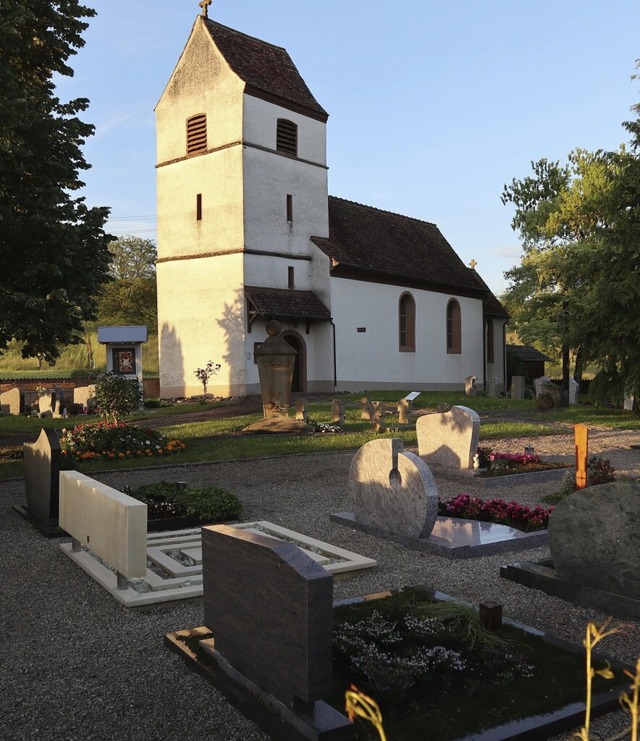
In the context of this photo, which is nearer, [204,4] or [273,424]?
[273,424]

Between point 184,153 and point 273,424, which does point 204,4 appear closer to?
point 184,153

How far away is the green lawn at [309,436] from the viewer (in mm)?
15188

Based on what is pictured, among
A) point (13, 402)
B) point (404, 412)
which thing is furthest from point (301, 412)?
point (13, 402)

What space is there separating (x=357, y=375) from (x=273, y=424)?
603 inches

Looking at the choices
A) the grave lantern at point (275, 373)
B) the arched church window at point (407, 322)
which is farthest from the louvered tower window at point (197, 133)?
the grave lantern at point (275, 373)

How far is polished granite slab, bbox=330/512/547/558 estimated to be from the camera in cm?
742

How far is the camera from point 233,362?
3053cm

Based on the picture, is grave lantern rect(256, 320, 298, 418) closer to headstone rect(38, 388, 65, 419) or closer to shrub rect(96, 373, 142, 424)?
shrub rect(96, 373, 142, 424)

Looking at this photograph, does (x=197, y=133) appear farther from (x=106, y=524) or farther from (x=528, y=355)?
(x=106, y=524)

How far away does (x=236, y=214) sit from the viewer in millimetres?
30703

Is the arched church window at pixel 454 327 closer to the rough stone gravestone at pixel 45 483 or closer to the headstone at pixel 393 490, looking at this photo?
the headstone at pixel 393 490

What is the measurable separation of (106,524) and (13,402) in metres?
26.0

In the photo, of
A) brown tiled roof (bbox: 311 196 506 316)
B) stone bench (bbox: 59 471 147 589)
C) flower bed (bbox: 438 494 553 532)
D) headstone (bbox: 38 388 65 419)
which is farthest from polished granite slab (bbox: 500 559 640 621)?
brown tiled roof (bbox: 311 196 506 316)

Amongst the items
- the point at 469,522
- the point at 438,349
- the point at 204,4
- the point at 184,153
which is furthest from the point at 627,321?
the point at 204,4
